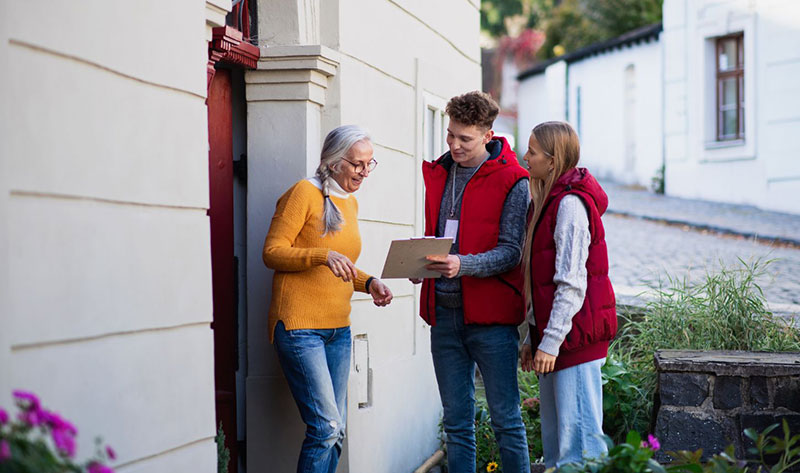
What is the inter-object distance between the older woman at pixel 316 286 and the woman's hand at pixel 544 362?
2.46 feet

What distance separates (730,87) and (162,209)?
54.4ft

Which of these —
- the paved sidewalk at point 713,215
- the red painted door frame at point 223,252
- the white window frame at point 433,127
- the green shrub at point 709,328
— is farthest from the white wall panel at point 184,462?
the paved sidewalk at point 713,215

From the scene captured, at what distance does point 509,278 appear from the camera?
3816 mm

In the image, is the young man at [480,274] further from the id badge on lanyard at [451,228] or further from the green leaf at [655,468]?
the green leaf at [655,468]

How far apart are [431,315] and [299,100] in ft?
3.94

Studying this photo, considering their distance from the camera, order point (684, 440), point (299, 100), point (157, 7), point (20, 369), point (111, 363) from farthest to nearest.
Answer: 1. point (684, 440)
2. point (299, 100)
3. point (157, 7)
4. point (111, 363)
5. point (20, 369)

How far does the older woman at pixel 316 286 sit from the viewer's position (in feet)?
12.2

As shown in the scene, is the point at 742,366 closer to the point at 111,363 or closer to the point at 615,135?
the point at 111,363

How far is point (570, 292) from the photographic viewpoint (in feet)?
11.0

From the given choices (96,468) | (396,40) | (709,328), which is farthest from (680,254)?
(96,468)

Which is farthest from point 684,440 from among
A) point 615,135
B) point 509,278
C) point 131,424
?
point 615,135

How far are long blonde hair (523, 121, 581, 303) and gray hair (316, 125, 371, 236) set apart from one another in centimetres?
74

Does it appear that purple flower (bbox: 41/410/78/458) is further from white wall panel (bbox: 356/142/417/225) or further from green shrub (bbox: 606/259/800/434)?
green shrub (bbox: 606/259/800/434)

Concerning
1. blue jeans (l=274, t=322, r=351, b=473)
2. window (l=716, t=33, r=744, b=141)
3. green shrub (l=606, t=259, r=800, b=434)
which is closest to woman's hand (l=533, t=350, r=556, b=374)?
blue jeans (l=274, t=322, r=351, b=473)
